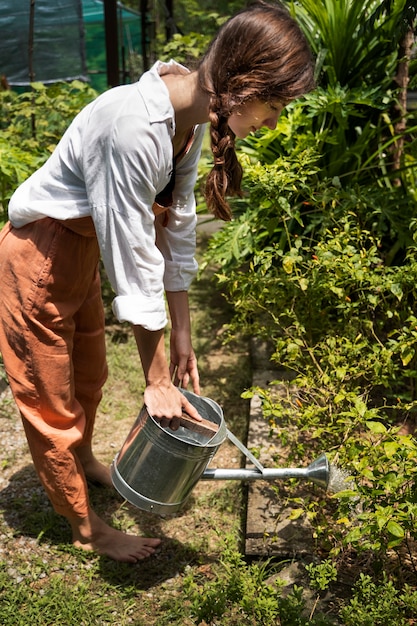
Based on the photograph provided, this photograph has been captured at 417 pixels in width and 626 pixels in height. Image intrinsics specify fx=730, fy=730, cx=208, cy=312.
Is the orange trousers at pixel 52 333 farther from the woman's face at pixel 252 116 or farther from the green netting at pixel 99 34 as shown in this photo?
the green netting at pixel 99 34

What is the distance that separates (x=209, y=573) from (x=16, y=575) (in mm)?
648

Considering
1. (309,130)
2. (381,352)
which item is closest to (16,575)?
(381,352)

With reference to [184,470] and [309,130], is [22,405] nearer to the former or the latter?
[184,470]

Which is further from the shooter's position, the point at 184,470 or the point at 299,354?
the point at 299,354

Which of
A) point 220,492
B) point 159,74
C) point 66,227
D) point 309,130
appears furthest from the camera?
point 309,130

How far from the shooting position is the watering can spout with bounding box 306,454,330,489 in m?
2.20

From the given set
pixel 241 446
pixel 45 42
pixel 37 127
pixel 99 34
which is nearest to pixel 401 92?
pixel 37 127

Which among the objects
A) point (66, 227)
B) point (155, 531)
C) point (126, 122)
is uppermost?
point (126, 122)

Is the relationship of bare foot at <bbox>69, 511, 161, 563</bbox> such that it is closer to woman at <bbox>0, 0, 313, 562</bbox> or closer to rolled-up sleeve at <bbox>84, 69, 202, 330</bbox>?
woman at <bbox>0, 0, 313, 562</bbox>

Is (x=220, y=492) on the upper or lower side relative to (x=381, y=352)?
lower

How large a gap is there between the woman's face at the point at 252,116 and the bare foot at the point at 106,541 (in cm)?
147

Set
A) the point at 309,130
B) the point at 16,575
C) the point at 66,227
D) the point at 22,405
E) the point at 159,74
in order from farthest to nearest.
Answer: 1. the point at 309,130
2. the point at 16,575
3. the point at 22,405
4. the point at 66,227
5. the point at 159,74

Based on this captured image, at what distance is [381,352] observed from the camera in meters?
2.54

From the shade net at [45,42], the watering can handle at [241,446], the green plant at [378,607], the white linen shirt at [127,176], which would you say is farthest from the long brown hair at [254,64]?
the shade net at [45,42]
